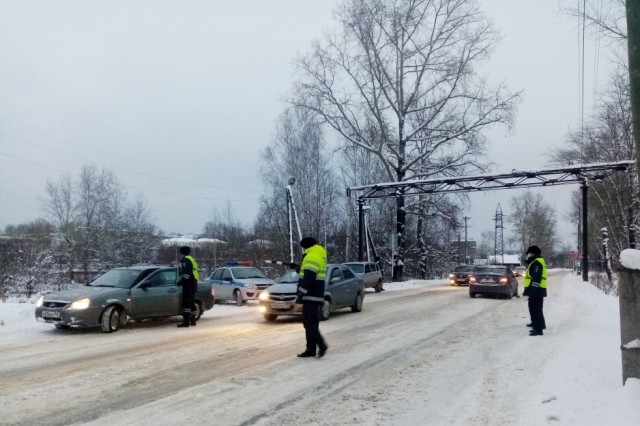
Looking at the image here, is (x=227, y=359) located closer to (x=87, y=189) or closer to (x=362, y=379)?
(x=362, y=379)

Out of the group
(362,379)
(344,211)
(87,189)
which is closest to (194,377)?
(362,379)

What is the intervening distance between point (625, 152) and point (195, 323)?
104 ft

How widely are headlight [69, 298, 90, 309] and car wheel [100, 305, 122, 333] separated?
1.55 ft

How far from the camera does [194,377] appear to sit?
290 inches

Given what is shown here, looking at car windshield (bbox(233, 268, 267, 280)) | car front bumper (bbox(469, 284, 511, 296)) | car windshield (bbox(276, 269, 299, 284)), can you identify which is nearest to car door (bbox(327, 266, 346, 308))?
car windshield (bbox(276, 269, 299, 284))

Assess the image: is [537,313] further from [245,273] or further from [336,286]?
[245,273]

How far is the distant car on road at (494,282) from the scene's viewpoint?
22.4 metres

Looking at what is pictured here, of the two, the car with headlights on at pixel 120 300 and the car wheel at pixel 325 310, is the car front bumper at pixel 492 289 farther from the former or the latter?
the car with headlights on at pixel 120 300

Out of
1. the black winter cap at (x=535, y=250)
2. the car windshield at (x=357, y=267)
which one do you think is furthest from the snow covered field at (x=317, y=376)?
the car windshield at (x=357, y=267)

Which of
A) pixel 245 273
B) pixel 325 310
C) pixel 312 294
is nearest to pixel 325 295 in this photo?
pixel 325 310

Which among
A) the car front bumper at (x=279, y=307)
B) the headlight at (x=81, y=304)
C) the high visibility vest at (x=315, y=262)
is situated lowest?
the car front bumper at (x=279, y=307)

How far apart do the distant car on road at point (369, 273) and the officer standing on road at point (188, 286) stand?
1506 cm

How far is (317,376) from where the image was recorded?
747 cm

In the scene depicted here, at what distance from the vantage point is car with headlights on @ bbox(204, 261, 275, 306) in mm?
19078
